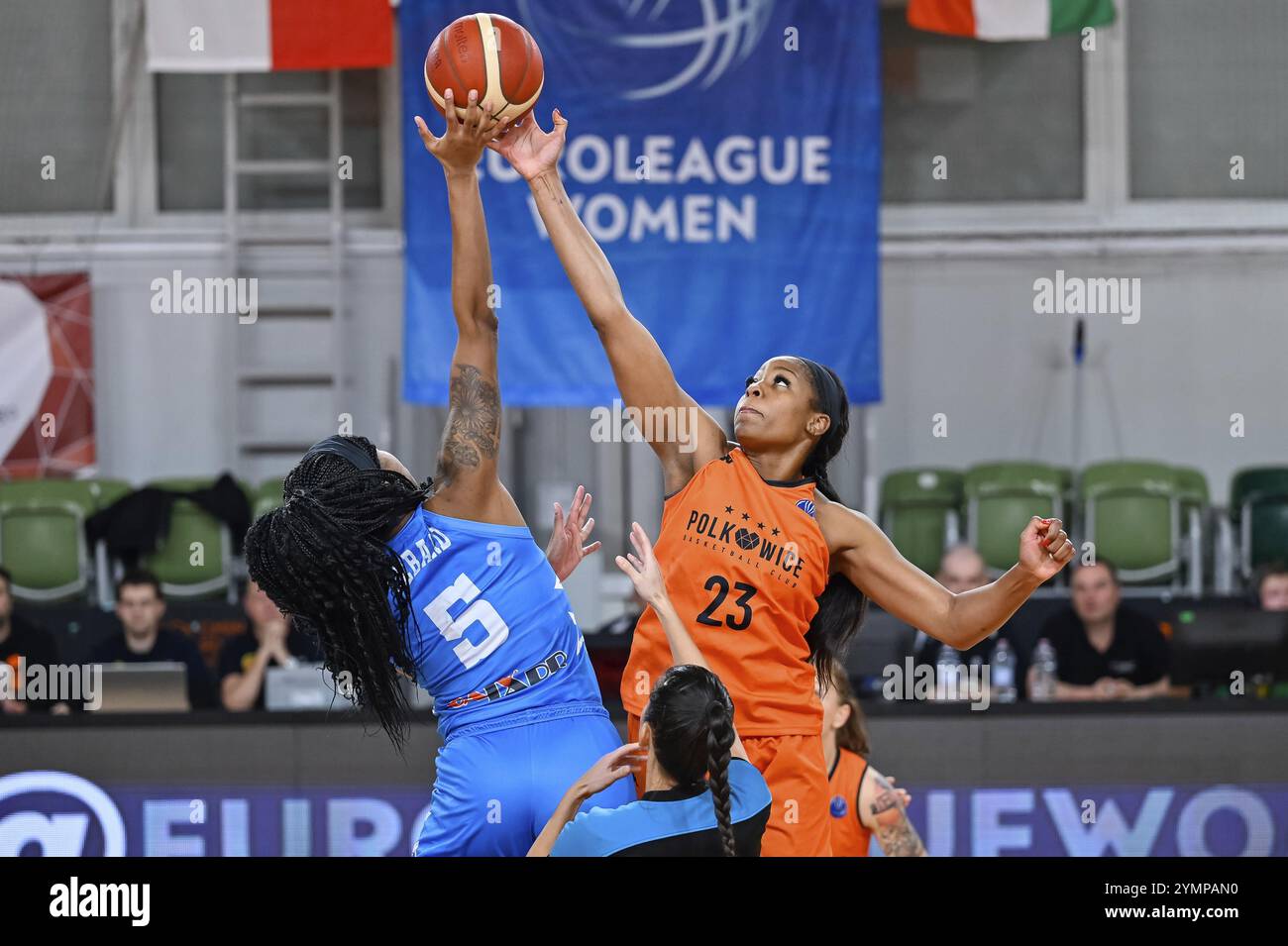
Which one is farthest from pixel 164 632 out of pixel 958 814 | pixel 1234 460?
pixel 1234 460

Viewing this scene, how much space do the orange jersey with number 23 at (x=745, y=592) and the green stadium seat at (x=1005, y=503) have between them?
467cm

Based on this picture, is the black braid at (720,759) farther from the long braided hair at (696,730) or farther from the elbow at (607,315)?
the elbow at (607,315)

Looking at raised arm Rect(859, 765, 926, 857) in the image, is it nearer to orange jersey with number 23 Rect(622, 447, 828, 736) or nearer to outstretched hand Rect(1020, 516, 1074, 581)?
orange jersey with number 23 Rect(622, 447, 828, 736)

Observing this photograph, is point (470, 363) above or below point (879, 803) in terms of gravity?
above

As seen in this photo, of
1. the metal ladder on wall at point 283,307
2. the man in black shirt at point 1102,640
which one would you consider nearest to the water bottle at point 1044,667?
the man in black shirt at point 1102,640

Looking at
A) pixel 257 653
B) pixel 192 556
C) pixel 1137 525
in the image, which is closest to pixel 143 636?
pixel 257 653

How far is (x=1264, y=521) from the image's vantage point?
27.2 ft

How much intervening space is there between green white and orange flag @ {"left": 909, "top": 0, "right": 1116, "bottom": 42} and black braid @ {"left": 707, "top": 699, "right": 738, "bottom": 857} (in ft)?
19.6

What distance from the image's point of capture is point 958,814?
5602 millimetres

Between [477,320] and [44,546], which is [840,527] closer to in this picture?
[477,320]

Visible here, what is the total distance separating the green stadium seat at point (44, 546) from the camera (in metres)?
8.52

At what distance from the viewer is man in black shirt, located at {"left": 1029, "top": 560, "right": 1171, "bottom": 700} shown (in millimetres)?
6695

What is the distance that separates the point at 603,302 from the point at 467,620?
0.81 meters
